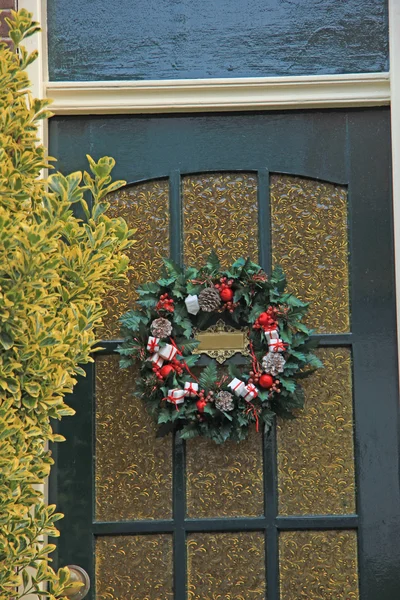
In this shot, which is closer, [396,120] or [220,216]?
[396,120]

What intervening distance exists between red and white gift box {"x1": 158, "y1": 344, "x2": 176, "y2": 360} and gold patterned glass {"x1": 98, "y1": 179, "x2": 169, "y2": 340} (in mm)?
240

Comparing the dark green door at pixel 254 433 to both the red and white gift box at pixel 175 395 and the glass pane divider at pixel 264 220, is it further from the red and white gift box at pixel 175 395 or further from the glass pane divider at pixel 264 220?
the red and white gift box at pixel 175 395

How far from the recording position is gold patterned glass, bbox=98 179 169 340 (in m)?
3.58

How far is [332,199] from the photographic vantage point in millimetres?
3604

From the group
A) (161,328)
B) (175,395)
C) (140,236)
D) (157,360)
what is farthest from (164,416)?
(140,236)

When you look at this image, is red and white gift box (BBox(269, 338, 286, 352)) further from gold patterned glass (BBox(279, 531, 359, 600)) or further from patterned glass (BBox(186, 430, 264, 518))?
gold patterned glass (BBox(279, 531, 359, 600))

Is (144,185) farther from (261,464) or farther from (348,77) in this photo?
(261,464)

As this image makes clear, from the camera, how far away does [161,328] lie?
135 inches

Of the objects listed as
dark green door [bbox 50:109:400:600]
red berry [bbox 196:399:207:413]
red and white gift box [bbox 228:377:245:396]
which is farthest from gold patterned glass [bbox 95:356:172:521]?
red and white gift box [bbox 228:377:245:396]

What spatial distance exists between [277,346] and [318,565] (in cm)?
82

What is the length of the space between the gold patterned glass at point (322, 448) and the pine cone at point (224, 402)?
259 mm

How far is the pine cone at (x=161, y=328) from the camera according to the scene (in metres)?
3.41

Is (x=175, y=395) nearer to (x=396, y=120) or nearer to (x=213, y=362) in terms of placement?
(x=213, y=362)

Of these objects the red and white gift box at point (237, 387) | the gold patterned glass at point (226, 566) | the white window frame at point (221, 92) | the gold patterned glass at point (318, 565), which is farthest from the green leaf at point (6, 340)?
the gold patterned glass at point (318, 565)
